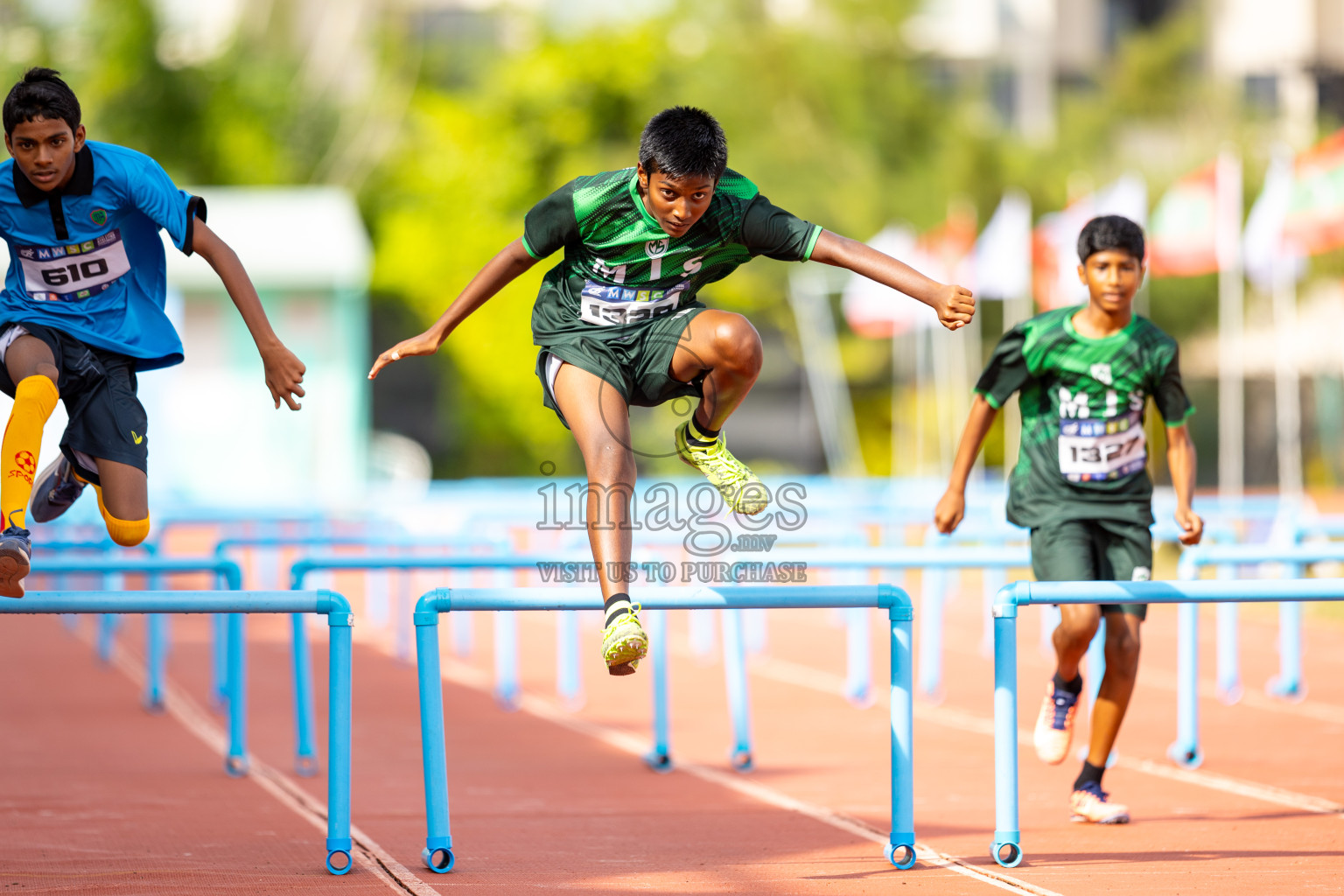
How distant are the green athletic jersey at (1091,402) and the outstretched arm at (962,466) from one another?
0.19ft

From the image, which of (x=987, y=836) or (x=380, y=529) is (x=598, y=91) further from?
(x=987, y=836)

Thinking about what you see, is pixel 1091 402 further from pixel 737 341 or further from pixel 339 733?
pixel 339 733

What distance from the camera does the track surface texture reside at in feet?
15.5

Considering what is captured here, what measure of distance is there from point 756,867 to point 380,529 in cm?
845

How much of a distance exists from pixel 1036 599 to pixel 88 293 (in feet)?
10.1

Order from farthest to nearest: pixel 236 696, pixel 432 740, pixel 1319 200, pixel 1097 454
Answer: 1. pixel 1319 200
2. pixel 236 696
3. pixel 1097 454
4. pixel 432 740

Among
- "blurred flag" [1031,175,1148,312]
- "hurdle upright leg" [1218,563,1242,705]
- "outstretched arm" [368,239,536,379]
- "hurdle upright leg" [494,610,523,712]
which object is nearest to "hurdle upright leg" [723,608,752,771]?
"hurdle upright leg" [494,610,523,712]

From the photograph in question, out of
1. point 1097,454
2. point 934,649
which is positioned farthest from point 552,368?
point 934,649

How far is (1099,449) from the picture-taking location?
5.61 meters

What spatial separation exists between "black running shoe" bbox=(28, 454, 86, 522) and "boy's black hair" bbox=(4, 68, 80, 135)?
1119 millimetres

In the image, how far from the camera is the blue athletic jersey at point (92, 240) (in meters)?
4.78

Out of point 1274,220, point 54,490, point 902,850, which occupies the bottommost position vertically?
point 902,850

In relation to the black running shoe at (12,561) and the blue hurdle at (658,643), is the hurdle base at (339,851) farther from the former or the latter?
the blue hurdle at (658,643)

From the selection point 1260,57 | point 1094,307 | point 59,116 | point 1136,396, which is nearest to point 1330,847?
point 1136,396
